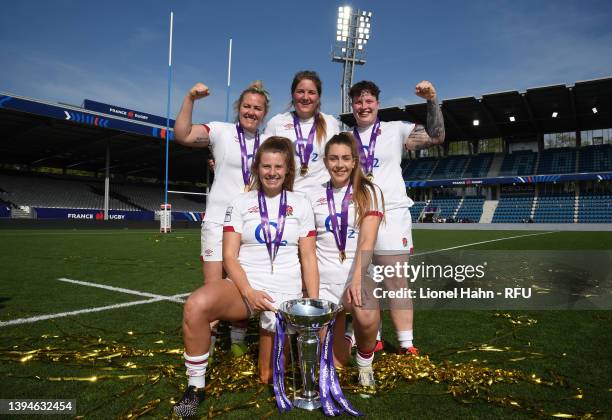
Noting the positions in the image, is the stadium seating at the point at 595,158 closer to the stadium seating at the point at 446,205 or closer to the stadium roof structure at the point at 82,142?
the stadium seating at the point at 446,205

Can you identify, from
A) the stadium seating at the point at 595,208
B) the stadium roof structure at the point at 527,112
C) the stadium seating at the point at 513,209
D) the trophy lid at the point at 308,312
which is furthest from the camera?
the stadium seating at the point at 513,209

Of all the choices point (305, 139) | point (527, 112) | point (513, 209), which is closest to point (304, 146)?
point (305, 139)

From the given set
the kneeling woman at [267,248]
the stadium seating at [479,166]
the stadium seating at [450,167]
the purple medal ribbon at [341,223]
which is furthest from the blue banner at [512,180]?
the kneeling woman at [267,248]

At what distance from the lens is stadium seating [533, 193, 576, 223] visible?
1385 inches

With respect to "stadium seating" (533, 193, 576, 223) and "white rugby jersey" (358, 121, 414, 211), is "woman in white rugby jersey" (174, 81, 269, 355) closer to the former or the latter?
"white rugby jersey" (358, 121, 414, 211)

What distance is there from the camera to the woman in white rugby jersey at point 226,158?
320 centimetres

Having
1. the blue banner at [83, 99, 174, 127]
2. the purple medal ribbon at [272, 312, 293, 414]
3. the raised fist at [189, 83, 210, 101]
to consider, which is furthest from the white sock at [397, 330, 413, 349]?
the blue banner at [83, 99, 174, 127]

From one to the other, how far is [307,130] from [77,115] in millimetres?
21987

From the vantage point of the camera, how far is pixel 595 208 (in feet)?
113

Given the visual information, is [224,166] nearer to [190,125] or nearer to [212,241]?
[190,125]

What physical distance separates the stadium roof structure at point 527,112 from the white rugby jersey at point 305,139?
3071 centimetres

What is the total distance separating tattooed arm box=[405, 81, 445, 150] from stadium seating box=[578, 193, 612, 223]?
123 ft

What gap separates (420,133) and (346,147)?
889mm

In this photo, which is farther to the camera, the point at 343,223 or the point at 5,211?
the point at 5,211
